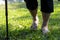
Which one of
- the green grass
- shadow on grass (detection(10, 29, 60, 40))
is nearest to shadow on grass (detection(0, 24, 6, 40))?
the green grass

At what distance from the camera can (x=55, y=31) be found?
4125 millimetres

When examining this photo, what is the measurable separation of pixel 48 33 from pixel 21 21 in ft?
3.88

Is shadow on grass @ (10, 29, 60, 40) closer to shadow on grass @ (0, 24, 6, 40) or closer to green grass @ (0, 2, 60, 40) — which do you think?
green grass @ (0, 2, 60, 40)

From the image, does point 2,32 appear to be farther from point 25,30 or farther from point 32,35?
point 32,35

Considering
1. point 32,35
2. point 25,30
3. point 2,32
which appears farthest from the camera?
point 25,30

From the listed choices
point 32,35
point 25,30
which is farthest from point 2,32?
point 32,35

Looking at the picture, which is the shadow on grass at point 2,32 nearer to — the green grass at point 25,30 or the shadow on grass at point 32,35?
the green grass at point 25,30

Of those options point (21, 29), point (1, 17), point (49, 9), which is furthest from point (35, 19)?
point (1, 17)

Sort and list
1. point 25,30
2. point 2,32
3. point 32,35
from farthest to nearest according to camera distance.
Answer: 1. point 25,30
2. point 2,32
3. point 32,35

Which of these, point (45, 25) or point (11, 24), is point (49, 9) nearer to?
point (45, 25)

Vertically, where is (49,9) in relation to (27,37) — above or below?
above

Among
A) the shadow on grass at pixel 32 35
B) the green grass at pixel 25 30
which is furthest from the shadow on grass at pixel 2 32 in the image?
the shadow on grass at pixel 32 35

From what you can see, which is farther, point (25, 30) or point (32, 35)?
point (25, 30)

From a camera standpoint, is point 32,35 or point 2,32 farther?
point 2,32
